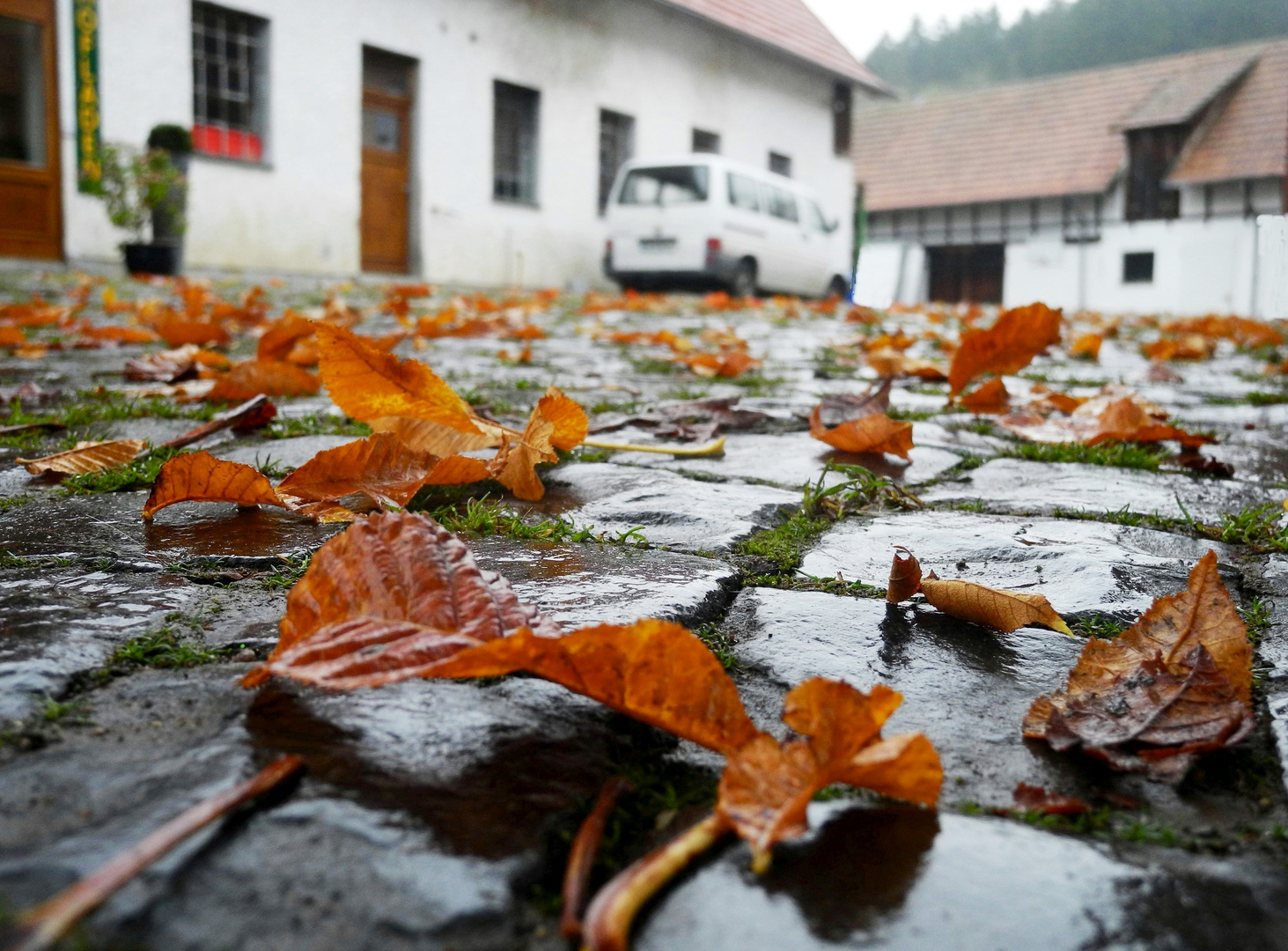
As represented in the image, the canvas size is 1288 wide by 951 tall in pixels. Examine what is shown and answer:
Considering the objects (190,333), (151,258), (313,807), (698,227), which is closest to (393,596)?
(313,807)

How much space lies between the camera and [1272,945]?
67 centimetres

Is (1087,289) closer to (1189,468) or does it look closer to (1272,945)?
(1189,468)

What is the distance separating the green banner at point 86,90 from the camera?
1112cm

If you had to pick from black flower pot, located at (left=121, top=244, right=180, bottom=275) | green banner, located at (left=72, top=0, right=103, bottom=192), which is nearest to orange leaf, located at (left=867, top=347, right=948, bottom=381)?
black flower pot, located at (left=121, top=244, right=180, bottom=275)

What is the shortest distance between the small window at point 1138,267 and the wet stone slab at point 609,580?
93.2 ft

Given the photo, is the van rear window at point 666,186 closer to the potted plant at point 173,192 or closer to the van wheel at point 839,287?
the van wheel at point 839,287

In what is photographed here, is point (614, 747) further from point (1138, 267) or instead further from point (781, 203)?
point (1138, 267)

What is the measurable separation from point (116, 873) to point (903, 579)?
902 millimetres

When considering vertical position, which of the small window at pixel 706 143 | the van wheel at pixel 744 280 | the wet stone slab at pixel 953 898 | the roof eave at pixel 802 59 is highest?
the roof eave at pixel 802 59

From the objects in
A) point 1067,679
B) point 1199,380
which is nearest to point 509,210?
point 1199,380

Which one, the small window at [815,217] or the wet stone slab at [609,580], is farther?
the small window at [815,217]

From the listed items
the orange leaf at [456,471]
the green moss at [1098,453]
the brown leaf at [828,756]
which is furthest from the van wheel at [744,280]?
the brown leaf at [828,756]

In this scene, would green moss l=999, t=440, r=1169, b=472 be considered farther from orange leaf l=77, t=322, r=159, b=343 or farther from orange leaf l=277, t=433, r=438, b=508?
orange leaf l=77, t=322, r=159, b=343

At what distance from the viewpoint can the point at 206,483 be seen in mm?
1479
